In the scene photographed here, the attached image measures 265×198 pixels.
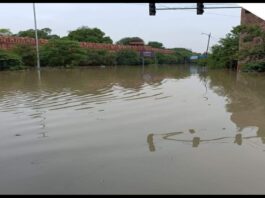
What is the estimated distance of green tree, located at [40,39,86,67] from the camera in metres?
46.0

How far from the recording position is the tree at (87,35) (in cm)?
6725

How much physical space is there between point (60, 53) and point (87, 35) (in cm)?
2365

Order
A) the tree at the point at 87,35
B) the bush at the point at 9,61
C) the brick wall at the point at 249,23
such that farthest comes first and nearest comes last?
the tree at the point at 87,35 → the bush at the point at 9,61 → the brick wall at the point at 249,23

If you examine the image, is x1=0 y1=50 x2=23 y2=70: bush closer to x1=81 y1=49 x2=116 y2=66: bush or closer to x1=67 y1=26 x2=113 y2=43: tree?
x1=81 y1=49 x2=116 y2=66: bush

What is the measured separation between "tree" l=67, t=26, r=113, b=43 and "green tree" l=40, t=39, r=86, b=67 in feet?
63.0

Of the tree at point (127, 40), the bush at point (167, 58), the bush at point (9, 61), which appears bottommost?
the bush at point (167, 58)

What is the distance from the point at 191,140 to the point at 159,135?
2.52ft

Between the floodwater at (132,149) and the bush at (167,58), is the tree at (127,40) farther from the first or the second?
the floodwater at (132,149)

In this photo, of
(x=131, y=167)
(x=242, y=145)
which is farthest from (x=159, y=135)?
(x=131, y=167)

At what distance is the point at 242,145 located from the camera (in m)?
6.78

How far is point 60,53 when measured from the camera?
46.4m

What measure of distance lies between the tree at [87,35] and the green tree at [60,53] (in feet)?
63.0

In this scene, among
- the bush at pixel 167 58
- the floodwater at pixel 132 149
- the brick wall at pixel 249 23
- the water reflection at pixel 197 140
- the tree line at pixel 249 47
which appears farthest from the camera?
the bush at pixel 167 58

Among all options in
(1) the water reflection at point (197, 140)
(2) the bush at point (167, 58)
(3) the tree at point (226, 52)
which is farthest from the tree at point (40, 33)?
(1) the water reflection at point (197, 140)
